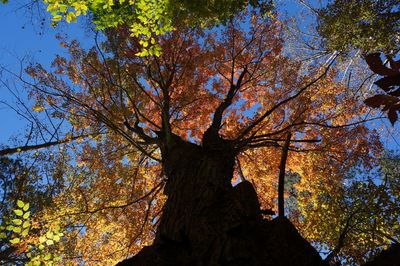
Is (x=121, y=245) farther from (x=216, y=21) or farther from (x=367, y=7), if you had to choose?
(x=367, y=7)

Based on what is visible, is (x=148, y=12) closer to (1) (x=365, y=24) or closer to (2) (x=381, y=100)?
(2) (x=381, y=100)

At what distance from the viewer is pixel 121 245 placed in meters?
12.4

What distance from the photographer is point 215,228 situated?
12.3ft

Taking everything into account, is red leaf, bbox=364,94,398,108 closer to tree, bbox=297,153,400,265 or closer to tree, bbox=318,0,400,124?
tree, bbox=297,153,400,265

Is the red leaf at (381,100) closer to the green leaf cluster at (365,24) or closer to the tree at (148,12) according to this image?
the tree at (148,12)

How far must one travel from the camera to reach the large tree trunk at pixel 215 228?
3113 millimetres

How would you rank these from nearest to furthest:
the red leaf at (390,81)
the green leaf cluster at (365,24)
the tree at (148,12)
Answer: the red leaf at (390,81)
the tree at (148,12)
the green leaf cluster at (365,24)

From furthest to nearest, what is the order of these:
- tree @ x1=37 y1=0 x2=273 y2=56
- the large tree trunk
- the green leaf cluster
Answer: the green leaf cluster → tree @ x1=37 y1=0 x2=273 y2=56 → the large tree trunk

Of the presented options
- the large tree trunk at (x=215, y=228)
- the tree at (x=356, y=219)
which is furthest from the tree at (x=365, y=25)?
the large tree trunk at (x=215, y=228)

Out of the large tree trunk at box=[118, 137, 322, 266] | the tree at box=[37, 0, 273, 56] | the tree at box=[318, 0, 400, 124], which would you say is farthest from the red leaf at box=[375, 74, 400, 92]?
the tree at box=[318, 0, 400, 124]

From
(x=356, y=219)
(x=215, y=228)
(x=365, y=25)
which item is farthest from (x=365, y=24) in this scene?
(x=215, y=228)

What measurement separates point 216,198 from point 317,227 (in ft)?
19.9

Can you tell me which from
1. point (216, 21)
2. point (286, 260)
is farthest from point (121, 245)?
point (286, 260)

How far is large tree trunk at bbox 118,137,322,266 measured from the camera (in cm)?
311
